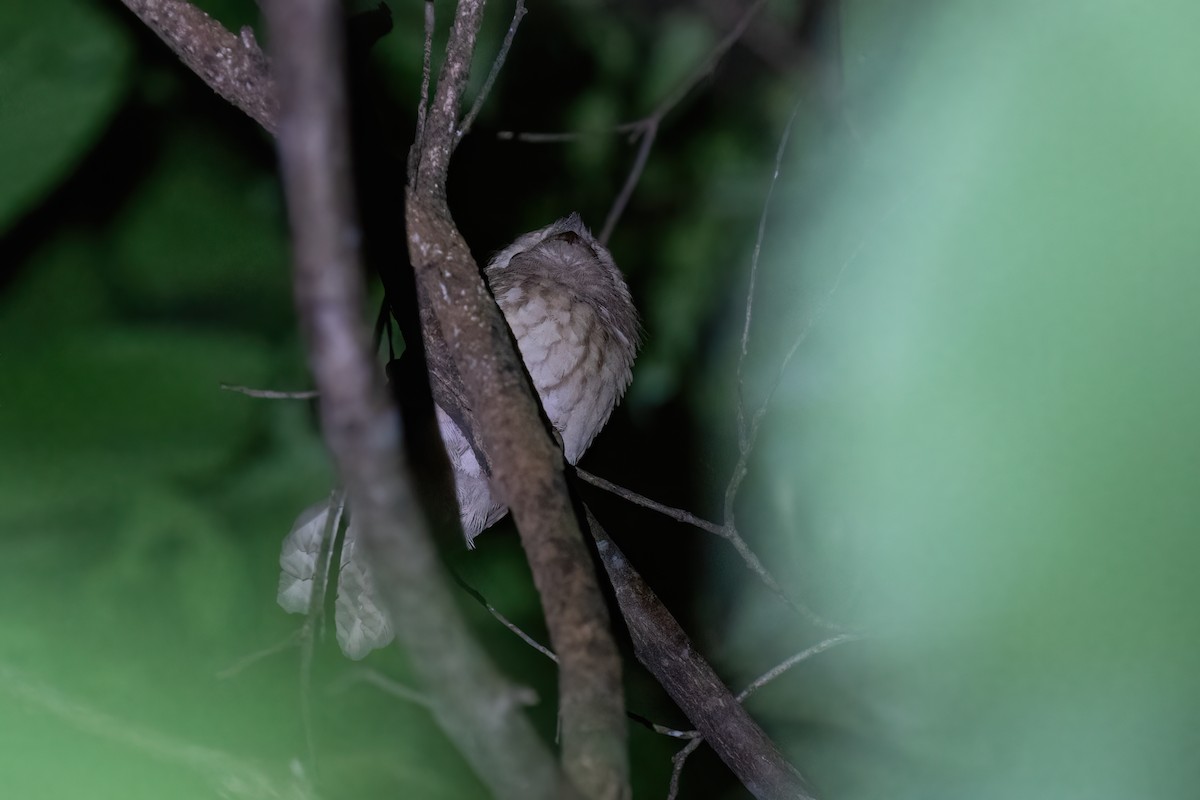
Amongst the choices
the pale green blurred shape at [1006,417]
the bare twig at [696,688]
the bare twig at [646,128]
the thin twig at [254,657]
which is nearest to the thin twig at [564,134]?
the bare twig at [646,128]

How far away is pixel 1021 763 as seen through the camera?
1188 mm

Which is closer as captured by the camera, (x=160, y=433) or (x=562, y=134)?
(x=160, y=433)

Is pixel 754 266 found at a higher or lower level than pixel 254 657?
higher

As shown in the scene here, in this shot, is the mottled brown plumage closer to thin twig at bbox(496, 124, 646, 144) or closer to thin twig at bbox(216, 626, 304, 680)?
thin twig at bbox(496, 124, 646, 144)

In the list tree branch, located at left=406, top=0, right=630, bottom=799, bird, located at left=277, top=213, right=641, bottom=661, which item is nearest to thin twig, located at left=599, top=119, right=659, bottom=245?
bird, located at left=277, top=213, right=641, bottom=661

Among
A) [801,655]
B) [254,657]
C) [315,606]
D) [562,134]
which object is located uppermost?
[562,134]

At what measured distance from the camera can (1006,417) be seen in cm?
119

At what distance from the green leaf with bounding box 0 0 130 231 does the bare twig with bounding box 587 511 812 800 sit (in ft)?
Result: 2.94

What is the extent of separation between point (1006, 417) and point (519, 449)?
28.7 inches

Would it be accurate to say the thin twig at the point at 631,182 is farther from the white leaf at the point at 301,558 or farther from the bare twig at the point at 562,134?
the white leaf at the point at 301,558

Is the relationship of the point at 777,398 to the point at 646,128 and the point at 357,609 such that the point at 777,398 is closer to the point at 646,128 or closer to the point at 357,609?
the point at 646,128

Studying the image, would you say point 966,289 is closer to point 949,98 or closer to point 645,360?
point 949,98

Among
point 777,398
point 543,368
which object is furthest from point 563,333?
point 777,398

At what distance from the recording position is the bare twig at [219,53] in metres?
0.92
